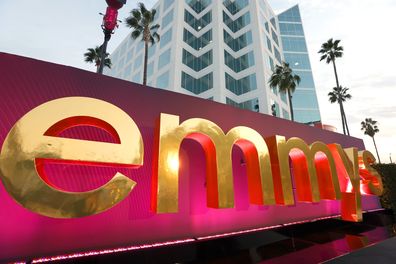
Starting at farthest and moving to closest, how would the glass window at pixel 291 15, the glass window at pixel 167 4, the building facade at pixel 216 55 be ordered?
the glass window at pixel 291 15 < the glass window at pixel 167 4 < the building facade at pixel 216 55

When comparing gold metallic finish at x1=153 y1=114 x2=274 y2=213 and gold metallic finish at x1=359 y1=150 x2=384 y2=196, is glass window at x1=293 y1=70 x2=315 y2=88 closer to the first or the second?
gold metallic finish at x1=359 y1=150 x2=384 y2=196

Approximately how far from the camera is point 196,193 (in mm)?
5582

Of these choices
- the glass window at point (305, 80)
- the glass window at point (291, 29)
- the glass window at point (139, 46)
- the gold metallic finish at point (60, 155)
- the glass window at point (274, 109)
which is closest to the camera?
the gold metallic finish at point (60, 155)

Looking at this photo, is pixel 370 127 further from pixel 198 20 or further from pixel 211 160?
pixel 211 160

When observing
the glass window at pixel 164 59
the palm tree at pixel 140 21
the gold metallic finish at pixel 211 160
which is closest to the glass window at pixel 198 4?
the glass window at pixel 164 59

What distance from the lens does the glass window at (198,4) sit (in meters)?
37.0

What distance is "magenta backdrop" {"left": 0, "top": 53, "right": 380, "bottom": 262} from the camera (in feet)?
12.4

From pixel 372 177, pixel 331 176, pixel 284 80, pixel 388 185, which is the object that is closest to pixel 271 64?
pixel 284 80

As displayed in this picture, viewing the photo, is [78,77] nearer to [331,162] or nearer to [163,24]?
[331,162]

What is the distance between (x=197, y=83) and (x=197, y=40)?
8.48 metres

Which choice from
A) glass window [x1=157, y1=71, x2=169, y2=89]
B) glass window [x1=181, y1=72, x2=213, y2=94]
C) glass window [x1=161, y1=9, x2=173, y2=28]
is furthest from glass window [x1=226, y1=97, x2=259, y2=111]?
glass window [x1=161, y1=9, x2=173, y2=28]

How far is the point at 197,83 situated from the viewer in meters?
30.8

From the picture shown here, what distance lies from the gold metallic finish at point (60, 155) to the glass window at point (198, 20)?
3477cm

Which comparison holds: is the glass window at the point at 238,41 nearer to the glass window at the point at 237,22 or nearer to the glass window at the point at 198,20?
the glass window at the point at 237,22
